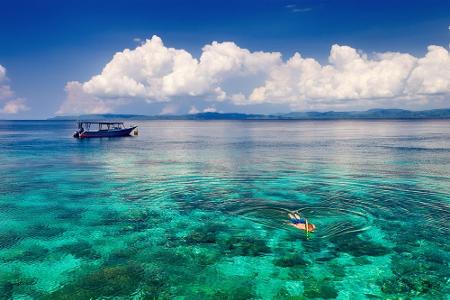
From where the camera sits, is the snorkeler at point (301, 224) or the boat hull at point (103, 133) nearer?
the snorkeler at point (301, 224)

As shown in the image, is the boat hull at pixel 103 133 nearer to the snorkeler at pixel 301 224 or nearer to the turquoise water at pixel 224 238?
the turquoise water at pixel 224 238

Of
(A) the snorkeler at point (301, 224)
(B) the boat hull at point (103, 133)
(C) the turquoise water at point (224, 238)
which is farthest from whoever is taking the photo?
(B) the boat hull at point (103, 133)

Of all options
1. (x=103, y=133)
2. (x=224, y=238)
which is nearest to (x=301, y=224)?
(x=224, y=238)

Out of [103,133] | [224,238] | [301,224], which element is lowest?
[224,238]

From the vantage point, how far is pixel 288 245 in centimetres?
2450

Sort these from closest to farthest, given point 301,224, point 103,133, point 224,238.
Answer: point 224,238
point 301,224
point 103,133

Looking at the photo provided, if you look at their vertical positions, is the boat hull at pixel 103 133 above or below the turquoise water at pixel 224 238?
above

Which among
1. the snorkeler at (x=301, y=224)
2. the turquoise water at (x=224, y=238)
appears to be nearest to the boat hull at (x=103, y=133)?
the turquoise water at (x=224, y=238)

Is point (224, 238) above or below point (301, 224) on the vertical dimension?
below

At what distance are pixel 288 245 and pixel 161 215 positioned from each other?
11.8m

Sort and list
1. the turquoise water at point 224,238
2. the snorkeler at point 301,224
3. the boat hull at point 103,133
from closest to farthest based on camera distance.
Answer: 1. the turquoise water at point 224,238
2. the snorkeler at point 301,224
3. the boat hull at point 103,133

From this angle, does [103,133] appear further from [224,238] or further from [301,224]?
[301,224]

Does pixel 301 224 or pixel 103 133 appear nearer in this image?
pixel 301 224

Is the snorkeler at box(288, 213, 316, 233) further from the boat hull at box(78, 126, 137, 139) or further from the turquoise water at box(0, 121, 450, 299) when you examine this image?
the boat hull at box(78, 126, 137, 139)
